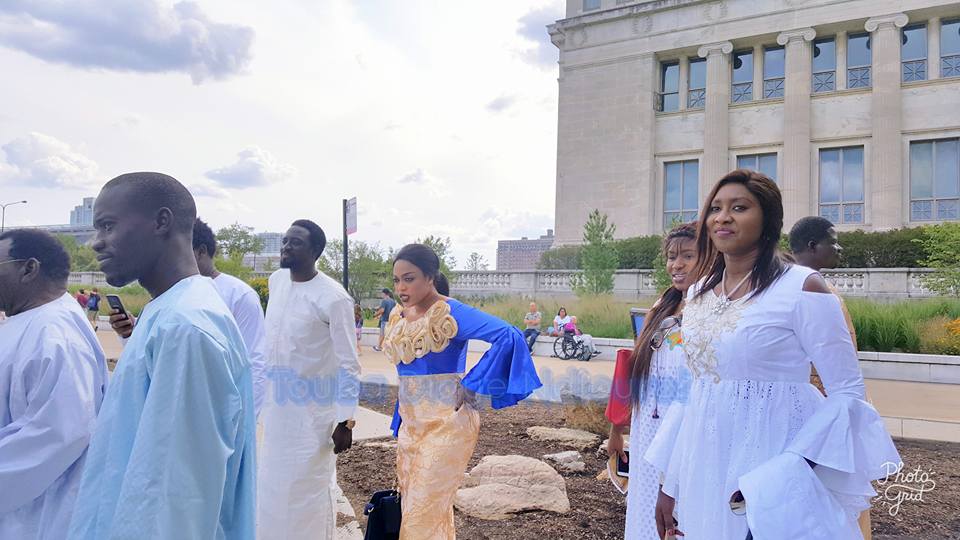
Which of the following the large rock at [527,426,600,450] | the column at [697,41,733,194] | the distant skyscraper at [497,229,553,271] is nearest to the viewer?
the large rock at [527,426,600,450]

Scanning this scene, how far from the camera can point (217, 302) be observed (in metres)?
1.90

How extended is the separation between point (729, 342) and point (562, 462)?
3936 mm

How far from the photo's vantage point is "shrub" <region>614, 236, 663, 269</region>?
81.7 ft

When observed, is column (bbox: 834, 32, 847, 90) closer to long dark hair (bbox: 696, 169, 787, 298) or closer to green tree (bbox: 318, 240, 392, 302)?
green tree (bbox: 318, 240, 392, 302)

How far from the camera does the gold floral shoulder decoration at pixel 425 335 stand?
4.04 metres

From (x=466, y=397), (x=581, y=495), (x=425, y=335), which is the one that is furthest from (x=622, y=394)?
(x=581, y=495)

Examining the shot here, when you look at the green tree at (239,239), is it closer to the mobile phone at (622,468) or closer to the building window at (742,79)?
the building window at (742,79)

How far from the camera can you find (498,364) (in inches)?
156

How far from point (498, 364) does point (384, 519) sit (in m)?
1.04

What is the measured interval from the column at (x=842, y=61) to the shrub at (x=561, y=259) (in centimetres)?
1128

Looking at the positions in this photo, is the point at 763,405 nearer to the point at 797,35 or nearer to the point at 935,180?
the point at 935,180

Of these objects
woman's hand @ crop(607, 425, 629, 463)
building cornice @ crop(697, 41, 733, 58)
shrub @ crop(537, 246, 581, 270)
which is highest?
building cornice @ crop(697, 41, 733, 58)

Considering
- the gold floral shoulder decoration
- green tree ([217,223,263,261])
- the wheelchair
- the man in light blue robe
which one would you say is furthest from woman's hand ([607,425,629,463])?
green tree ([217,223,263,261])

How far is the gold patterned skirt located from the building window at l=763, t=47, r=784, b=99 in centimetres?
2655
